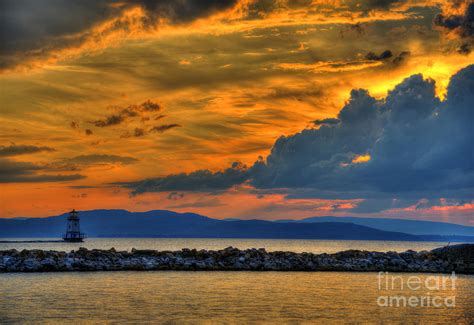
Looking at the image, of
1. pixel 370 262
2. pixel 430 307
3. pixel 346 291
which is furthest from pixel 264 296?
pixel 370 262

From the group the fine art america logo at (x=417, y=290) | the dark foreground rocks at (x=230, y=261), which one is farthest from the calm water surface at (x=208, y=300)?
the dark foreground rocks at (x=230, y=261)

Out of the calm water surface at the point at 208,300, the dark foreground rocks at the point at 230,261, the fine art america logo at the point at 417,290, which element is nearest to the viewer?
the calm water surface at the point at 208,300

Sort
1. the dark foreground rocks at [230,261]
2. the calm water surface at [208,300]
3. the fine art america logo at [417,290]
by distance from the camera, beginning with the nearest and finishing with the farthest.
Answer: the calm water surface at [208,300], the fine art america logo at [417,290], the dark foreground rocks at [230,261]

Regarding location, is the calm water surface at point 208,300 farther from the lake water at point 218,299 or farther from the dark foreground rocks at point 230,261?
the dark foreground rocks at point 230,261

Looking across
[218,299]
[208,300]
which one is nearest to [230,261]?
[218,299]

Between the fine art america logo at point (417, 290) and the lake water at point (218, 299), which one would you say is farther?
the fine art america logo at point (417, 290)

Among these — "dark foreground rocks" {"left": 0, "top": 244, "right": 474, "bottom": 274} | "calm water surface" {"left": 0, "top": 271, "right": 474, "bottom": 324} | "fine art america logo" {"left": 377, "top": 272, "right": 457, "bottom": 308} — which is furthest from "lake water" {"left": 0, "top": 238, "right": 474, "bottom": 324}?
"dark foreground rocks" {"left": 0, "top": 244, "right": 474, "bottom": 274}

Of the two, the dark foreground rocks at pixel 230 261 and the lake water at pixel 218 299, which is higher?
the dark foreground rocks at pixel 230 261

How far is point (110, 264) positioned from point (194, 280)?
37.8 feet

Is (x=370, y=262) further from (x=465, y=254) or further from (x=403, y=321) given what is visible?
(x=403, y=321)

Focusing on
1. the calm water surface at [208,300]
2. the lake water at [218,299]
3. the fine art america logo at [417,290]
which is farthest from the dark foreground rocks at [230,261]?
the calm water surface at [208,300]

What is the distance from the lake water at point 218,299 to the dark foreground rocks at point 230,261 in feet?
12.5

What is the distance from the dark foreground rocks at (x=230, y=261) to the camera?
4981cm

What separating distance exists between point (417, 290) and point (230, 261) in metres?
18.4
